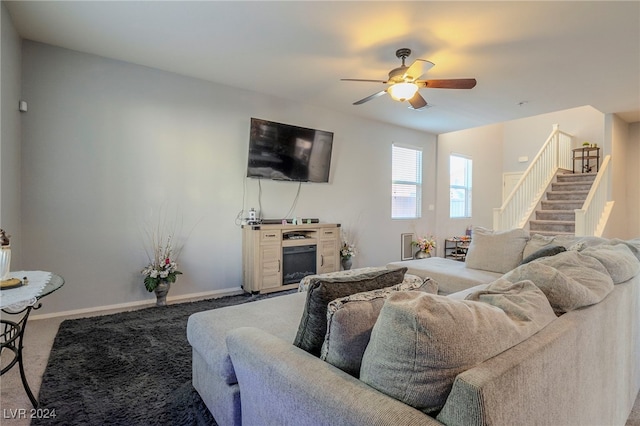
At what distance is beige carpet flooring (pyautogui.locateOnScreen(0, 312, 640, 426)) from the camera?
1.77m

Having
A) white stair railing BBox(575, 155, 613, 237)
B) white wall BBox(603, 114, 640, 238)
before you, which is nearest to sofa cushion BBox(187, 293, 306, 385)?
white stair railing BBox(575, 155, 613, 237)

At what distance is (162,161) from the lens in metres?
3.83

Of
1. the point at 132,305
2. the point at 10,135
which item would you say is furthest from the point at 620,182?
the point at 10,135

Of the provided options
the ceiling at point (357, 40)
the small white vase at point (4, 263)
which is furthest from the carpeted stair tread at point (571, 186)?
the small white vase at point (4, 263)

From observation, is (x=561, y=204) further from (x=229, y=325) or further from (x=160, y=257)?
(x=160, y=257)

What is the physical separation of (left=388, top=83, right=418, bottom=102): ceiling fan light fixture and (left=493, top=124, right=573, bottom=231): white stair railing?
355 centimetres

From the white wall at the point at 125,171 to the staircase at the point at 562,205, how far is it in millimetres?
4316

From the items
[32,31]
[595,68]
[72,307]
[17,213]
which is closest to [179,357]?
[72,307]

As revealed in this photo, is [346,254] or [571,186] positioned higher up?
[571,186]

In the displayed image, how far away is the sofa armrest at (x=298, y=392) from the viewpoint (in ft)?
2.69

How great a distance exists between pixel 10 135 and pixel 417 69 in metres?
3.58

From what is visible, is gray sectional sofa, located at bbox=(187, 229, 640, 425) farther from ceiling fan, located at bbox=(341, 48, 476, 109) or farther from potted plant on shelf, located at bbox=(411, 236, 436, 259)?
potted plant on shelf, located at bbox=(411, 236, 436, 259)

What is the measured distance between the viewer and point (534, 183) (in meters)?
6.51

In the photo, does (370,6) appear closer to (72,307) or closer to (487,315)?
(487,315)
